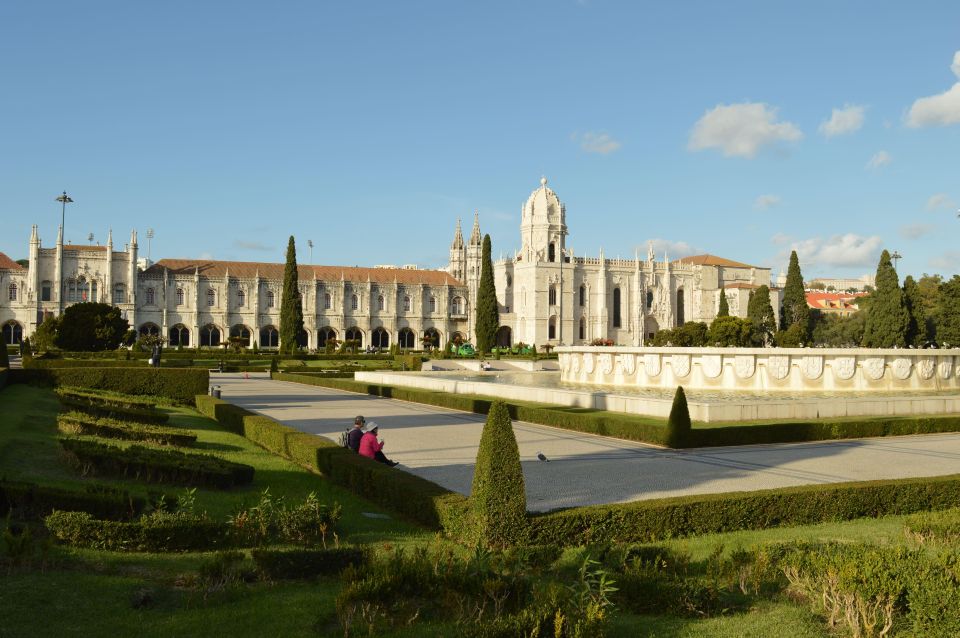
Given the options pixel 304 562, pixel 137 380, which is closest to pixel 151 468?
pixel 304 562

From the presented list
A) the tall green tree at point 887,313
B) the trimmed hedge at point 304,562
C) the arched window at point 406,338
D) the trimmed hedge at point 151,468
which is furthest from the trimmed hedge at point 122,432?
the arched window at point 406,338

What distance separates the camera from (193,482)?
9.06m

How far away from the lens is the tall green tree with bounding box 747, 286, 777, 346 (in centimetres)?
6347

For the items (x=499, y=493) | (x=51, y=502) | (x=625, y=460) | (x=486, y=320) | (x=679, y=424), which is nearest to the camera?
(x=51, y=502)

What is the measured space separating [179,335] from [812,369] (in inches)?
2142

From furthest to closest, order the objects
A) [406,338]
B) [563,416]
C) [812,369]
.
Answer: [406,338] → [812,369] → [563,416]

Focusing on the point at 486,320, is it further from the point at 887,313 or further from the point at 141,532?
the point at 141,532

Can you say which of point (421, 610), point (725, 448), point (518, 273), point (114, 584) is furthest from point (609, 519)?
point (518, 273)

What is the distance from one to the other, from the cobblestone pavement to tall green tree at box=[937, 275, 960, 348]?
40330 mm

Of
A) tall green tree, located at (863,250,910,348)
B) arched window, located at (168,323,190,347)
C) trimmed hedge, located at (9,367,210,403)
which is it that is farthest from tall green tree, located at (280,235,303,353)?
tall green tree, located at (863,250,910,348)

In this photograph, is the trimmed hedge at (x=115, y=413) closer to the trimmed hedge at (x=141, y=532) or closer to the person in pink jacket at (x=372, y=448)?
the person in pink jacket at (x=372, y=448)

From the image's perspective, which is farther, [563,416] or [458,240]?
[458,240]

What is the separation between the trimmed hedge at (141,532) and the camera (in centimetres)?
607

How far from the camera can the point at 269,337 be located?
69.4 m
